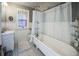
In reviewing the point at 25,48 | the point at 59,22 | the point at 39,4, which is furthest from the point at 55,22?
the point at 25,48

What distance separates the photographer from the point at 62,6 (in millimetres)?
1751

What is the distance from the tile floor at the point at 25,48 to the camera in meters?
1.66

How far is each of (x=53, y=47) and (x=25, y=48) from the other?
1.62ft

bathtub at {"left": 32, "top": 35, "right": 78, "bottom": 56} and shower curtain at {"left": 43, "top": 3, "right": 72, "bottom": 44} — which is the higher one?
shower curtain at {"left": 43, "top": 3, "right": 72, "bottom": 44}

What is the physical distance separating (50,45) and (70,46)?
35 cm

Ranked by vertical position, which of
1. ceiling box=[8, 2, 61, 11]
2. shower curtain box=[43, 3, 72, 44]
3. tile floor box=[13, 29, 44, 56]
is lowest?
tile floor box=[13, 29, 44, 56]

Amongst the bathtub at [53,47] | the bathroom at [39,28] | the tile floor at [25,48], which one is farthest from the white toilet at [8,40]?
the bathtub at [53,47]

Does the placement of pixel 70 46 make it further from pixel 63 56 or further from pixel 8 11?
pixel 8 11

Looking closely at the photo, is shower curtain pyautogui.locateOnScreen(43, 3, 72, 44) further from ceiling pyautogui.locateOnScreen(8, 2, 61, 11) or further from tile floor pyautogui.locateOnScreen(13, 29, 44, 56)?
tile floor pyautogui.locateOnScreen(13, 29, 44, 56)

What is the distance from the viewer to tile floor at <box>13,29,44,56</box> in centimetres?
166

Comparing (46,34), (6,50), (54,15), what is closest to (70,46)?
(46,34)

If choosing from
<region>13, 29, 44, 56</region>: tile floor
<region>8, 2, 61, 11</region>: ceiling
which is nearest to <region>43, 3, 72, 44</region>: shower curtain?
<region>8, 2, 61, 11</region>: ceiling

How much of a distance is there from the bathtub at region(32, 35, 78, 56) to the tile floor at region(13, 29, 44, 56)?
0.29 ft

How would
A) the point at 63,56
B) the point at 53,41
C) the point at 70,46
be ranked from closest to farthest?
the point at 63,56
the point at 70,46
the point at 53,41
